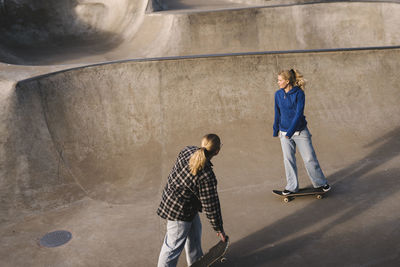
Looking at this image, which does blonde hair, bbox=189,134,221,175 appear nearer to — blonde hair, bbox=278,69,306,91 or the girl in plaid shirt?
the girl in plaid shirt

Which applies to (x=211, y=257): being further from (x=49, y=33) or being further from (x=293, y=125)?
(x=49, y=33)

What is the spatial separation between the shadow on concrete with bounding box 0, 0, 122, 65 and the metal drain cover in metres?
7.90

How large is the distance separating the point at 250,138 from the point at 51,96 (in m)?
3.84

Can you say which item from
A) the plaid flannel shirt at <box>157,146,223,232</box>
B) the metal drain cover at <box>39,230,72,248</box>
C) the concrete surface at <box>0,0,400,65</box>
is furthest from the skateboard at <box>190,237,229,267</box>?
the concrete surface at <box>0,0,400,65</box>

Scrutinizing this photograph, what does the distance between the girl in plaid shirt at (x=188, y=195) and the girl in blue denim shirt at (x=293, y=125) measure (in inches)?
81.0

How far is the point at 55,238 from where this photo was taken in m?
5.15

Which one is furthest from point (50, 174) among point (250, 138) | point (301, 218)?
point (301, 218)

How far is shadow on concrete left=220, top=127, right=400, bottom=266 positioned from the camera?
4320 millimetres

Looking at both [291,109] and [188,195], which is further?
[291,109]

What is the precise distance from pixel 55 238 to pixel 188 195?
→ 2.68 meters

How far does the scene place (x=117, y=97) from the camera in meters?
7.70

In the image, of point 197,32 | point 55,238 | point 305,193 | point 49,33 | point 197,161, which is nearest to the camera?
point 197,161

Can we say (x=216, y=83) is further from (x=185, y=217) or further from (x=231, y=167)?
(x=185, y=217)

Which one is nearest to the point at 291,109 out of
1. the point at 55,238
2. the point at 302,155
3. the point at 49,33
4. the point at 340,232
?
the point at 302,155
